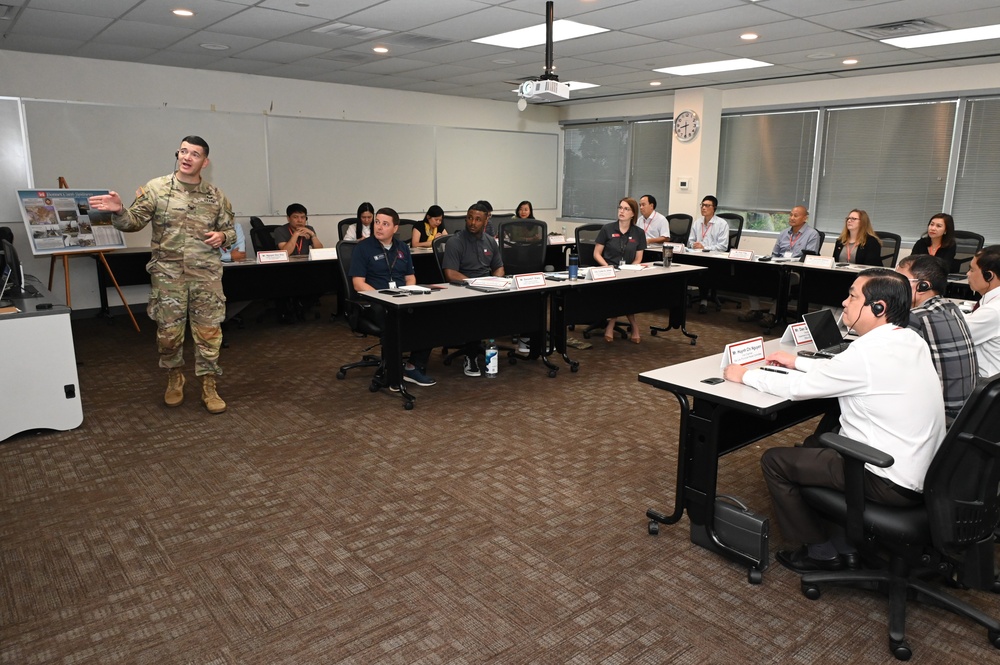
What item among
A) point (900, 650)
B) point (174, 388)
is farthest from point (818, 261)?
point (174, 388)

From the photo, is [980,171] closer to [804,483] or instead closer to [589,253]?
[589,253]

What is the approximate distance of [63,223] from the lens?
5812mm

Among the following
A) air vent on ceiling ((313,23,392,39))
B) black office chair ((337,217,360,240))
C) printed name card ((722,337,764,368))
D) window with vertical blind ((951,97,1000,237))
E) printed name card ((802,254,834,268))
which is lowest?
printed name card ((722,337,764,368))

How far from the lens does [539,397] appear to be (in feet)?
14.8

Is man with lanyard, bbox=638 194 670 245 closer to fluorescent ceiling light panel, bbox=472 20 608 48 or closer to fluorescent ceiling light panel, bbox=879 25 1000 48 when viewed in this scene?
fluorescent ceiling light panel, bbox=472 20 608 48

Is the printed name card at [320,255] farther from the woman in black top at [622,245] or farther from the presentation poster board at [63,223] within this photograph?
the woman in black top at [622,245]

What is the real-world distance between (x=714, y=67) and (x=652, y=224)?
5.82ft

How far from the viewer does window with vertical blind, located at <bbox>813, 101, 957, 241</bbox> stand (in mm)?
7207

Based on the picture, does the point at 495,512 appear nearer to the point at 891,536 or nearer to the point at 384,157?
the point at 891,536

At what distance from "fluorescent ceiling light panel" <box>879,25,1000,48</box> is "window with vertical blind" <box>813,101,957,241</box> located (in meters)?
1.77

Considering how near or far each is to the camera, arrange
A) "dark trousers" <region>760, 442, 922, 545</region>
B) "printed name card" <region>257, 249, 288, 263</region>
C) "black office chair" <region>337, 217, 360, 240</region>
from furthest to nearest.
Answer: "black office chair" <region>337, 217, 360, 240</region> < "printed name card" <region>257, 249, 288, 263</region> < "dark trousers" <region>760, 442, 922, 545</region>

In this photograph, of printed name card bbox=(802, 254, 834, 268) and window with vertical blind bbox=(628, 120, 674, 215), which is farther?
window with vertical blind bbox=(628, 120, 674, 215)

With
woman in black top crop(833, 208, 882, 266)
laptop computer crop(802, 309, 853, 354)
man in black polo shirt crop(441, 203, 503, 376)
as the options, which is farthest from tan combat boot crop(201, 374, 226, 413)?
woman in black top crop(833, 208, 882, 266)

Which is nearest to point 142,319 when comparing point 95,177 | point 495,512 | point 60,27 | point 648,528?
point 95,177
